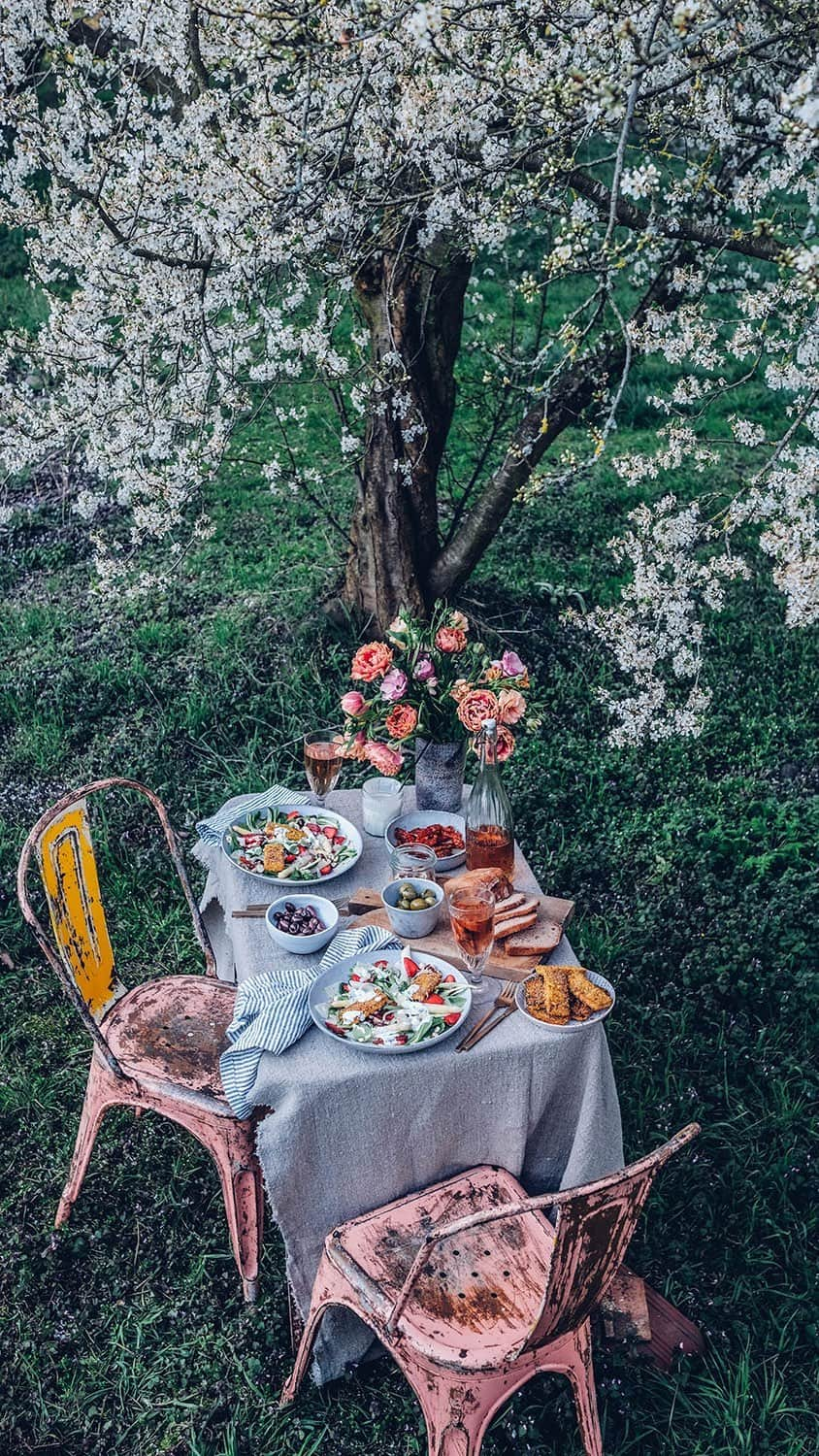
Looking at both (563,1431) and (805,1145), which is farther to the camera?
(805,1145)

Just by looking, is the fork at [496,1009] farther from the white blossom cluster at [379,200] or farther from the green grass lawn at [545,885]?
the white blossom cluster at [379,200]

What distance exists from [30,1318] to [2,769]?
268 cm

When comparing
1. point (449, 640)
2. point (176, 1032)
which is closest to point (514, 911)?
point (449, 640)

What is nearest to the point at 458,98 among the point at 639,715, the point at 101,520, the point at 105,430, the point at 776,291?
the point at 776,291

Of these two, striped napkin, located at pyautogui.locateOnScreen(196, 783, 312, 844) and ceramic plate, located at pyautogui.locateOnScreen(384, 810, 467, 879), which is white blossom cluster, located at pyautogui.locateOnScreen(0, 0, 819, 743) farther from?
striped napkin, located at pyautogui.locateOnScreen(196, 783, 312, 844)

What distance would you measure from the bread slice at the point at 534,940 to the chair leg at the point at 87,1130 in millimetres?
1066

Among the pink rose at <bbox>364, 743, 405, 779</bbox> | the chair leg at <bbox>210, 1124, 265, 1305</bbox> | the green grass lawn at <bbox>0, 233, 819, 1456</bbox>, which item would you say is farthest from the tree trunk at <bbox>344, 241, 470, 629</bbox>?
the chair leg at <bbox>210, 1124, 265, 1305</bbox>

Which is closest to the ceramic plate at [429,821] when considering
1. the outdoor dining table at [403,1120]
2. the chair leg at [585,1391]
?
the outdoor dining table at [403,1120]

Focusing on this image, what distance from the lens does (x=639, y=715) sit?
4078mm

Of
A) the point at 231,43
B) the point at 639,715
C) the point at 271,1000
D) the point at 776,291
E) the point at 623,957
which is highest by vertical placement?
the point at 231,43

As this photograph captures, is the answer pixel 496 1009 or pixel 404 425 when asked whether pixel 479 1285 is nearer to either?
pixel 496 1009

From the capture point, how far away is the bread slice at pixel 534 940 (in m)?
2.57

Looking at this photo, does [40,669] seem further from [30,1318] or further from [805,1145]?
[805,1145]

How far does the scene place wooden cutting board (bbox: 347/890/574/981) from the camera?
2516 mm
